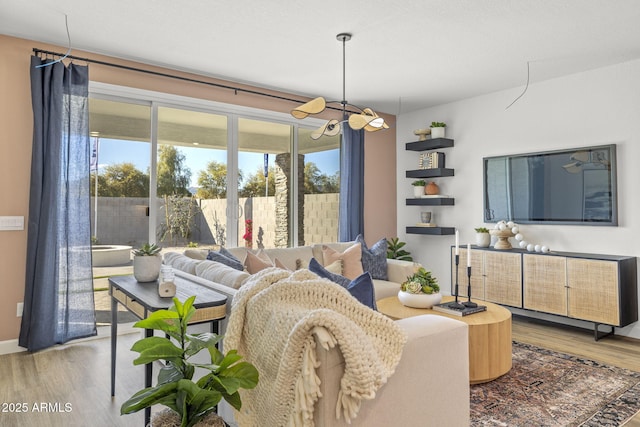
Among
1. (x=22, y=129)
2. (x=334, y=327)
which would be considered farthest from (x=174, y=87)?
(x=334, y=327)

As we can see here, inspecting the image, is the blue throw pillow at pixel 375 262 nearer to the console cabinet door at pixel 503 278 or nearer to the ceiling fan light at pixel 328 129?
the console cabinet door at pixel 503 278

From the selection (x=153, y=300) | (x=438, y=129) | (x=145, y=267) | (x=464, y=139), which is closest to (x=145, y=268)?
(x=145, y=267)

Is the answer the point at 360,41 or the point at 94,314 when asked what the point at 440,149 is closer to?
the point at 360,41

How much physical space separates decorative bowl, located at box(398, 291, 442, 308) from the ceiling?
6.71 ft

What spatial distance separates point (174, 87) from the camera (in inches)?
166

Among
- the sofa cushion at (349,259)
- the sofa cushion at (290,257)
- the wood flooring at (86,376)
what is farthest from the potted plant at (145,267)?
the sofa cushion at (349,259)

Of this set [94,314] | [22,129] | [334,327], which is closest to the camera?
[334,327]

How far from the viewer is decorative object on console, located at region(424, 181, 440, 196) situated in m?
5.50

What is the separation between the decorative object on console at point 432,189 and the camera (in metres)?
5.50

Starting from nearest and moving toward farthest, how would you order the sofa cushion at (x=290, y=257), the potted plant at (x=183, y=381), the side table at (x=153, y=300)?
the potted plant at (x=183, y=381) → the side table at (x=153, y=300) → the sofa cushion at (x=290, y=257)

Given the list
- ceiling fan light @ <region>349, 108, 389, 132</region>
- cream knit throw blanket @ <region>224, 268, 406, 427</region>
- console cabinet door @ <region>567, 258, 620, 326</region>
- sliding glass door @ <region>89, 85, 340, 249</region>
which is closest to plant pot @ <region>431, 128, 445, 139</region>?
sliding glass door @ <region>89, 85, 340, 249</region>

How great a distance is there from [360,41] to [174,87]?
77.1 inches

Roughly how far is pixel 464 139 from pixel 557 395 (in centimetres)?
340

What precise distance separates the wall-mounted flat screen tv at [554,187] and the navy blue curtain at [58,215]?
14.0 ft
